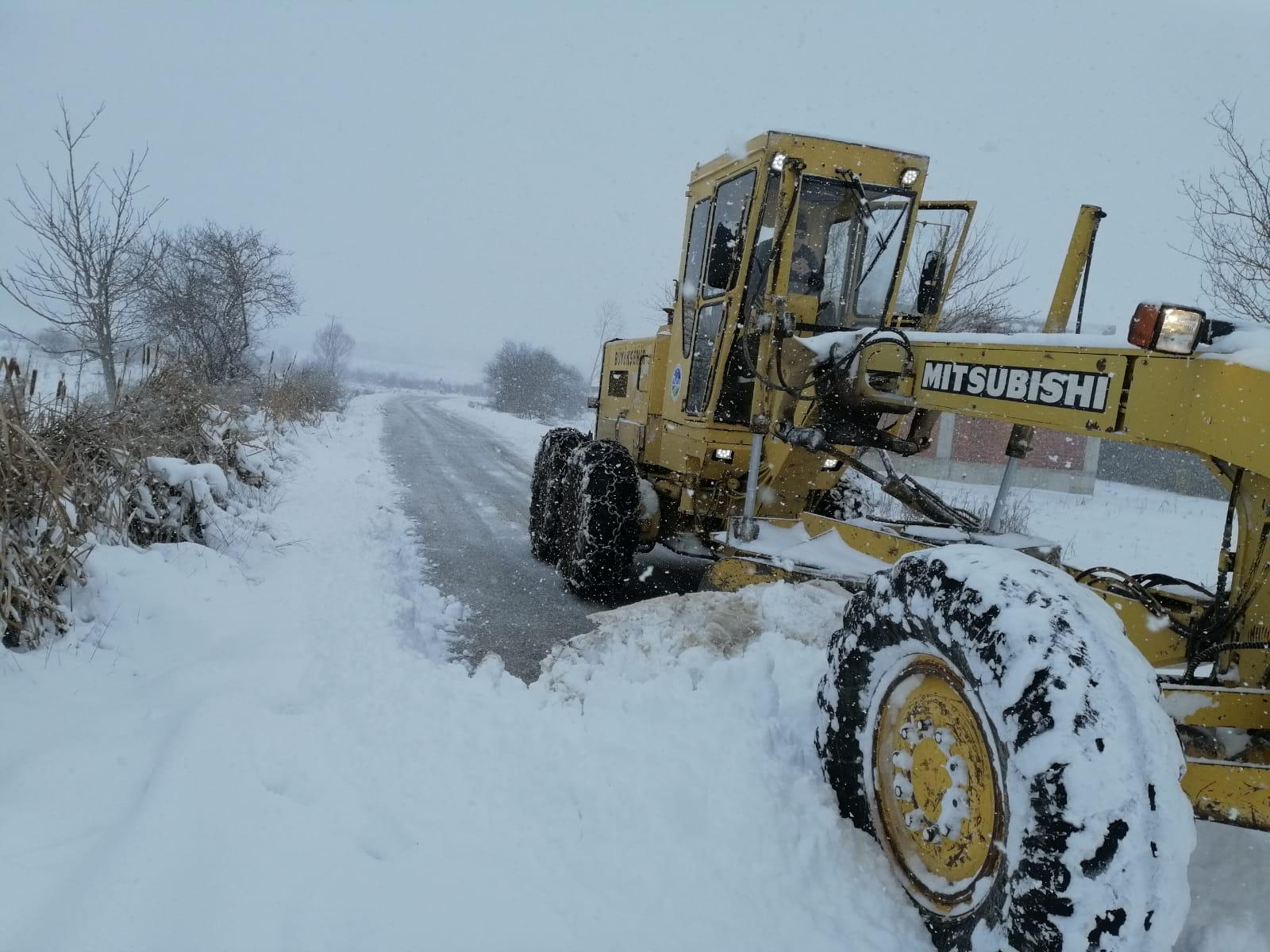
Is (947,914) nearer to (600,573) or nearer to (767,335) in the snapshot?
(767,335)

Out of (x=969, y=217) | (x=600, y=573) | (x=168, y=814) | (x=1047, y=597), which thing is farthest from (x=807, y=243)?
(x=168, y=814)

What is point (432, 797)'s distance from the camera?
2.74 m

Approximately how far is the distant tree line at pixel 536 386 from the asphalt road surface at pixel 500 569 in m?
30.9

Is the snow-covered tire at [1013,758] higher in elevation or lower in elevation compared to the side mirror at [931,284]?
lower

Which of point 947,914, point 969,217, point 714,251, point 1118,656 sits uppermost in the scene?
point 969,217

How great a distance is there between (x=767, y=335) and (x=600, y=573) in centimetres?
224

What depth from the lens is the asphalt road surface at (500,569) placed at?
17.7 feet

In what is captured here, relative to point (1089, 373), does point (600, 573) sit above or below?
below

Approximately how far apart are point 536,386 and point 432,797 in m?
43.8

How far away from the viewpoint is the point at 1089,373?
2.70 meters

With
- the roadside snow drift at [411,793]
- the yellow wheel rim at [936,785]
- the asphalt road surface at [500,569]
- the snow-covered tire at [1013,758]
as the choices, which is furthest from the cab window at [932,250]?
the yellow wheel rim at [936,785]

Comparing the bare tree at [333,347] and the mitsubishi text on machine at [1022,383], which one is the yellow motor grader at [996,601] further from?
the bare tree at [333,347]

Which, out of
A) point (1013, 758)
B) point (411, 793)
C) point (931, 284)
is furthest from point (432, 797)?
point (931, 284)

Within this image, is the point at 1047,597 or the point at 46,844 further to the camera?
the point at 46,844
